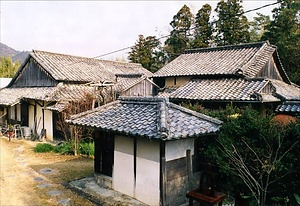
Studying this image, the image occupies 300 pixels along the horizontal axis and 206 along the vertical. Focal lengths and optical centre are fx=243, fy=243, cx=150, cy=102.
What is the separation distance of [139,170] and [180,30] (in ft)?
106

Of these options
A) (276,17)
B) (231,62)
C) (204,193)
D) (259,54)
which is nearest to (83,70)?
(231,62)

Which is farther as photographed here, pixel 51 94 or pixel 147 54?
pixel 147 54

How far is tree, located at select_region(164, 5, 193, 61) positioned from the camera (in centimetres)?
3697

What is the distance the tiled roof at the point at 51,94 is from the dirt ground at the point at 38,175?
4.12 meters

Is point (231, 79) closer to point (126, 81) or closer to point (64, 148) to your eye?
point (126, 81)

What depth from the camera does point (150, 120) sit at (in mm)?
8117

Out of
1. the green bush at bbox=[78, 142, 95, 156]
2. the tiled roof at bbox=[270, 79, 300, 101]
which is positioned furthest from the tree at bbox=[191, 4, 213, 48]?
the green bush at bbox=[78, 142, 95, 156]

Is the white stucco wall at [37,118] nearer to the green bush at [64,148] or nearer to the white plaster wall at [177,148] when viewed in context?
the green bush at [64,148]

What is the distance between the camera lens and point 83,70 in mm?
24016

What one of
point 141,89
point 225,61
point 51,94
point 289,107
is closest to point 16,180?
point 51,94

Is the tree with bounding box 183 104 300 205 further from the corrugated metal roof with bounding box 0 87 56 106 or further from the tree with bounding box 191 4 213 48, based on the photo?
the tree with bounding box 191 4 213 48

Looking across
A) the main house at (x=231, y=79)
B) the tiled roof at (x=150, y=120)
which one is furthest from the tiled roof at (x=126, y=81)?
the tiled roof at (x=150, y=120)

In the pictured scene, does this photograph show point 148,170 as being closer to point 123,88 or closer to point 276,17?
point 123,88

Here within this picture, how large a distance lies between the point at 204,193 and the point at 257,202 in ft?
5.84
